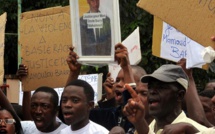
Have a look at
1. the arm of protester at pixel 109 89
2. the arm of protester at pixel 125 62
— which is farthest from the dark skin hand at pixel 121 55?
the arm of protester at pixel 109 89

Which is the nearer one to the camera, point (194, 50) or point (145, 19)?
point (194, 50)

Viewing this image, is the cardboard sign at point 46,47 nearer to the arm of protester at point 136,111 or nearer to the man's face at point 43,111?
the man's face at point 43,111

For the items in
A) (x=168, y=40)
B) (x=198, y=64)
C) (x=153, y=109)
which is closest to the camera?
(x=153, y=109)

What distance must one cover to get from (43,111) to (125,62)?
36.3 inches

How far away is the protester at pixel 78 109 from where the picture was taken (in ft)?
18.4

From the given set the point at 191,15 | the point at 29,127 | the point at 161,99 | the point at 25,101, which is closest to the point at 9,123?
the point at 29,127

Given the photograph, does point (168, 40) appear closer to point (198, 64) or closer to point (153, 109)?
point (198, 64)

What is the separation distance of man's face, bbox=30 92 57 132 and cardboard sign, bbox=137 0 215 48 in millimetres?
1688

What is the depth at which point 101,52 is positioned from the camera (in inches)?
235

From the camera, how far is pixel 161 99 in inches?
194

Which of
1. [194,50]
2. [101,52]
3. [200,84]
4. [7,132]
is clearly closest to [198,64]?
[194,50]

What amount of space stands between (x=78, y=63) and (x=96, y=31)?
1.18 feet

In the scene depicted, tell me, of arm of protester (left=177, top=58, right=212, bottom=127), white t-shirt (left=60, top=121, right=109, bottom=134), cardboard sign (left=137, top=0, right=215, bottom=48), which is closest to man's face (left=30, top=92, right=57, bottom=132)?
white t-shirt (left=60, top=121, right=109, bottom=134)

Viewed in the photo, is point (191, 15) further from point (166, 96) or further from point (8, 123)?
point (8, 123)
